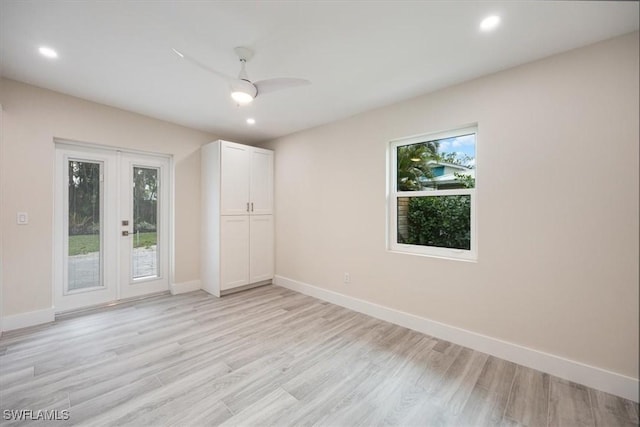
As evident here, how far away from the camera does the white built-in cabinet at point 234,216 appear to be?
13.0 ft

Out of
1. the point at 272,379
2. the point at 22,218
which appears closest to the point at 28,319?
the point at 22,218

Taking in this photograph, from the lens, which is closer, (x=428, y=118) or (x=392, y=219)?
(x=428, y=118)

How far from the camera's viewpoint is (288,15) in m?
1.83

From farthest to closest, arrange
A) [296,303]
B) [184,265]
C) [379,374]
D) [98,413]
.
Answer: [184,265] < [296,303] < [379,374] < [98,413]

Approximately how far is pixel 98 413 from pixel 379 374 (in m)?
1.95

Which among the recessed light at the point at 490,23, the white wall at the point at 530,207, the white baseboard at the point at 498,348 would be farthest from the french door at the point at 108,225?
the recessed light at the point at 490,23

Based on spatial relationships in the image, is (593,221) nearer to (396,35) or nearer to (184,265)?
(396,35)

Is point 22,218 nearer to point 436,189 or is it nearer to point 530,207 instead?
point 436,189

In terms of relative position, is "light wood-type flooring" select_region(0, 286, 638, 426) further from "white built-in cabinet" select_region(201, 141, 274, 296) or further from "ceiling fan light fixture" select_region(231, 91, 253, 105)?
"ceiling fan light fixture" select_region(231, 91, 253, 105)

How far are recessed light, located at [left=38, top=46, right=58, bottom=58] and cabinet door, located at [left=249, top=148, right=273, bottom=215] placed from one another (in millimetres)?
2365

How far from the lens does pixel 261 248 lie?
4473 mm

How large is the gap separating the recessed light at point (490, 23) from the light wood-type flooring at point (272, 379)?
8.29 feet

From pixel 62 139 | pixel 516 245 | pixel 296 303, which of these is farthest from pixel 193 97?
pixel 516 245

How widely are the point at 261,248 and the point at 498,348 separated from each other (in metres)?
3.34
